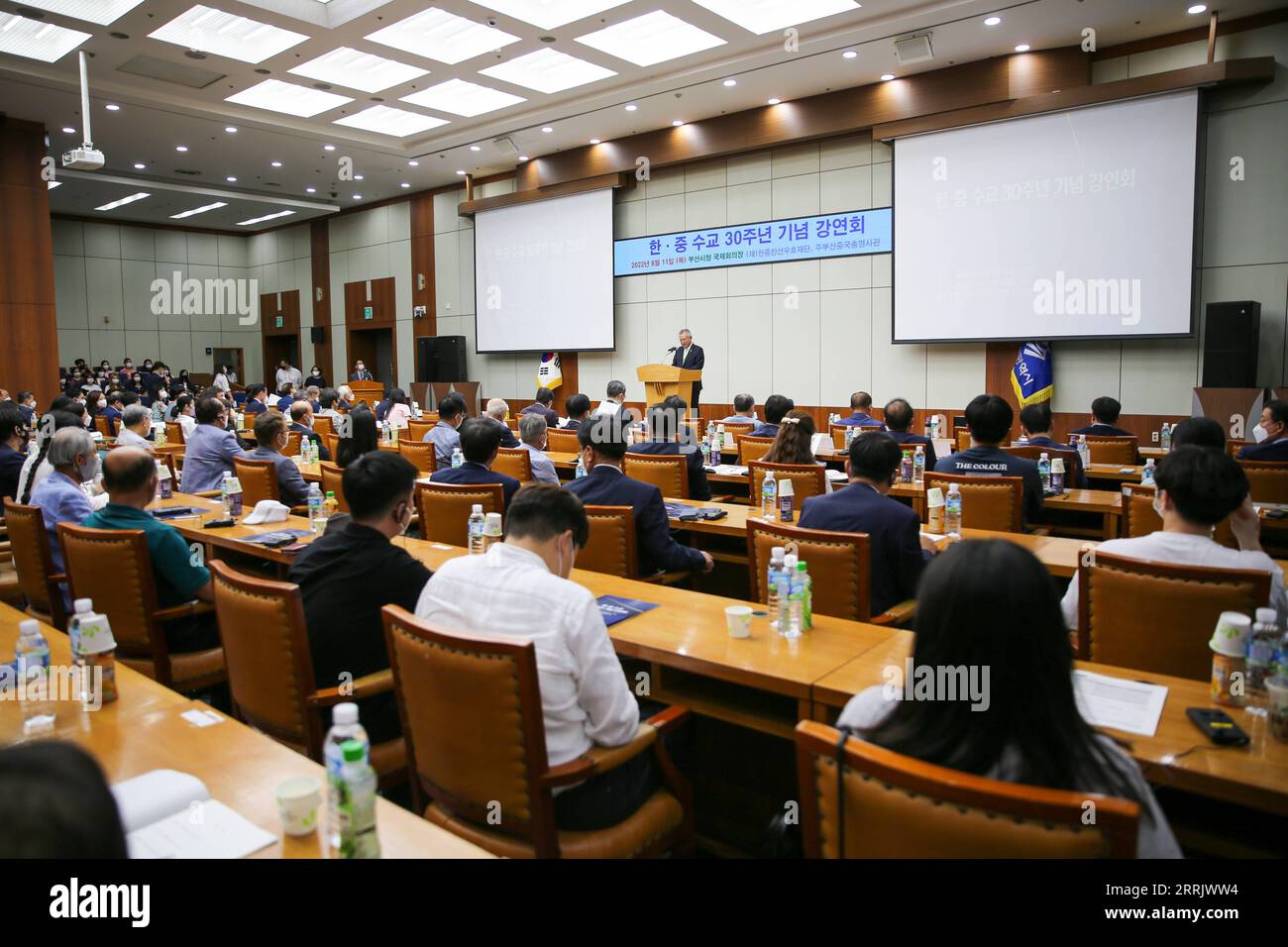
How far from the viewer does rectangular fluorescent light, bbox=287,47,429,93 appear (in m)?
10.1

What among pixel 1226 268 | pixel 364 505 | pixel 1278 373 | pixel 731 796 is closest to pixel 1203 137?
pixel 1226 268

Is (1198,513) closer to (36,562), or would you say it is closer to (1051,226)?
(36,562)

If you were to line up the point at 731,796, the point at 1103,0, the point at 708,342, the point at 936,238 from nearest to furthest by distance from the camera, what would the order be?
the point at 731,796 < the point at 1103,0 < the point at 936,238 < the point at 708,342

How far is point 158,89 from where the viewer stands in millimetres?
10859

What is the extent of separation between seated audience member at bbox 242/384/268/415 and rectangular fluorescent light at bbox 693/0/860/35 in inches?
318

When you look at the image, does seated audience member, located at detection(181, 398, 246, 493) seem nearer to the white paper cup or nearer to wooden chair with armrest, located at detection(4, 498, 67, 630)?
wooden chair with armrest, located at detection(4, 498, 67, 630)

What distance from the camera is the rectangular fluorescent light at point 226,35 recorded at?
894 centimetres

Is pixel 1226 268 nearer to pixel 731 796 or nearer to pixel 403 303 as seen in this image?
pixel 731 796

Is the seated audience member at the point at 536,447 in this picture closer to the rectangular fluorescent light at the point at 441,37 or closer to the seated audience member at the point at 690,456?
the seated audience member at the point at 690,456

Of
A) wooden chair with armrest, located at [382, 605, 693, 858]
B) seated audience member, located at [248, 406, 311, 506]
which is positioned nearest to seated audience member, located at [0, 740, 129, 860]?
wooden chair with armrest, located at [382, 605, 693, 858]

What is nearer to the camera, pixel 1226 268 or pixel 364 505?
pixel 364 505

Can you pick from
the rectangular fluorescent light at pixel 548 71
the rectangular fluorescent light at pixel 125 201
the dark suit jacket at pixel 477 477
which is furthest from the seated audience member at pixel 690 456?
the rectangular fluorescent light at pixel 125 201
